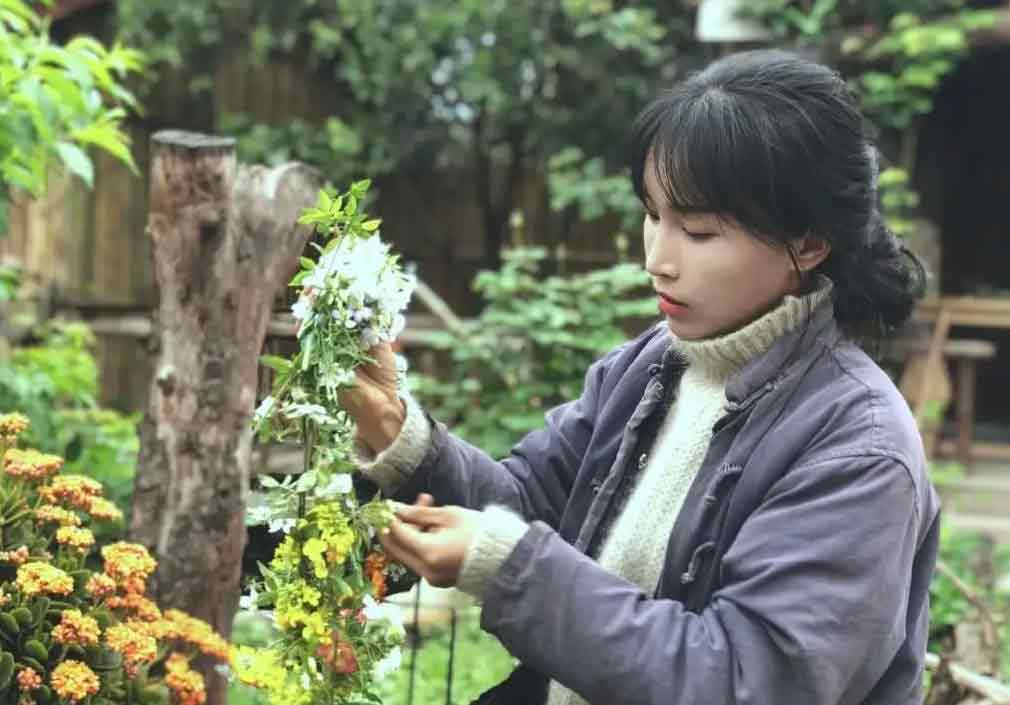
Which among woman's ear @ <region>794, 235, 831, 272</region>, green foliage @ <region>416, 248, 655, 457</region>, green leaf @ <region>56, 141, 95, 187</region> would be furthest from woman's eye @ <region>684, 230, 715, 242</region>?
green foliage @ <region>416, 248, 655, 457</region>

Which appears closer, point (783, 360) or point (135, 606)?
point (783, 360)

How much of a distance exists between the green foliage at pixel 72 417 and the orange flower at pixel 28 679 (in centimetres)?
177

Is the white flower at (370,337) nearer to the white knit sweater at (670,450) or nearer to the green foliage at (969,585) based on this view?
the white knit sweater at (670,450)

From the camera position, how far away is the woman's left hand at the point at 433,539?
5.46 feet

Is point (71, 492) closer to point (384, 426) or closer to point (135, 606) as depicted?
point (135, 606)

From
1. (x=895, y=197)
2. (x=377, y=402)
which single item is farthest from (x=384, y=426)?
(x=895, y=197)

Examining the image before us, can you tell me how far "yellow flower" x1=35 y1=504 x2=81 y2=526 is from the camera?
2.46m

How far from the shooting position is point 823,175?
1736 millimetres

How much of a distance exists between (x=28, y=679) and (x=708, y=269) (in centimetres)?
135

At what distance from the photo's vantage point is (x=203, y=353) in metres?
3.70

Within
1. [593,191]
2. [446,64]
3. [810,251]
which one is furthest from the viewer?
[446,64]

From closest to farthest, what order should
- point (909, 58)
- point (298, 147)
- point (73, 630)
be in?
1. point (73, 630)
2. point (909, 58)
3. point (298, 147)

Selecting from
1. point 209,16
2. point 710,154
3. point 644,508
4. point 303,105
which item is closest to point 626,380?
point 644,508

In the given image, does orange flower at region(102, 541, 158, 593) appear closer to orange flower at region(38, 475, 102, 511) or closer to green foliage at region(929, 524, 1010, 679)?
orange flower at region(38, 475, 102, 511)
